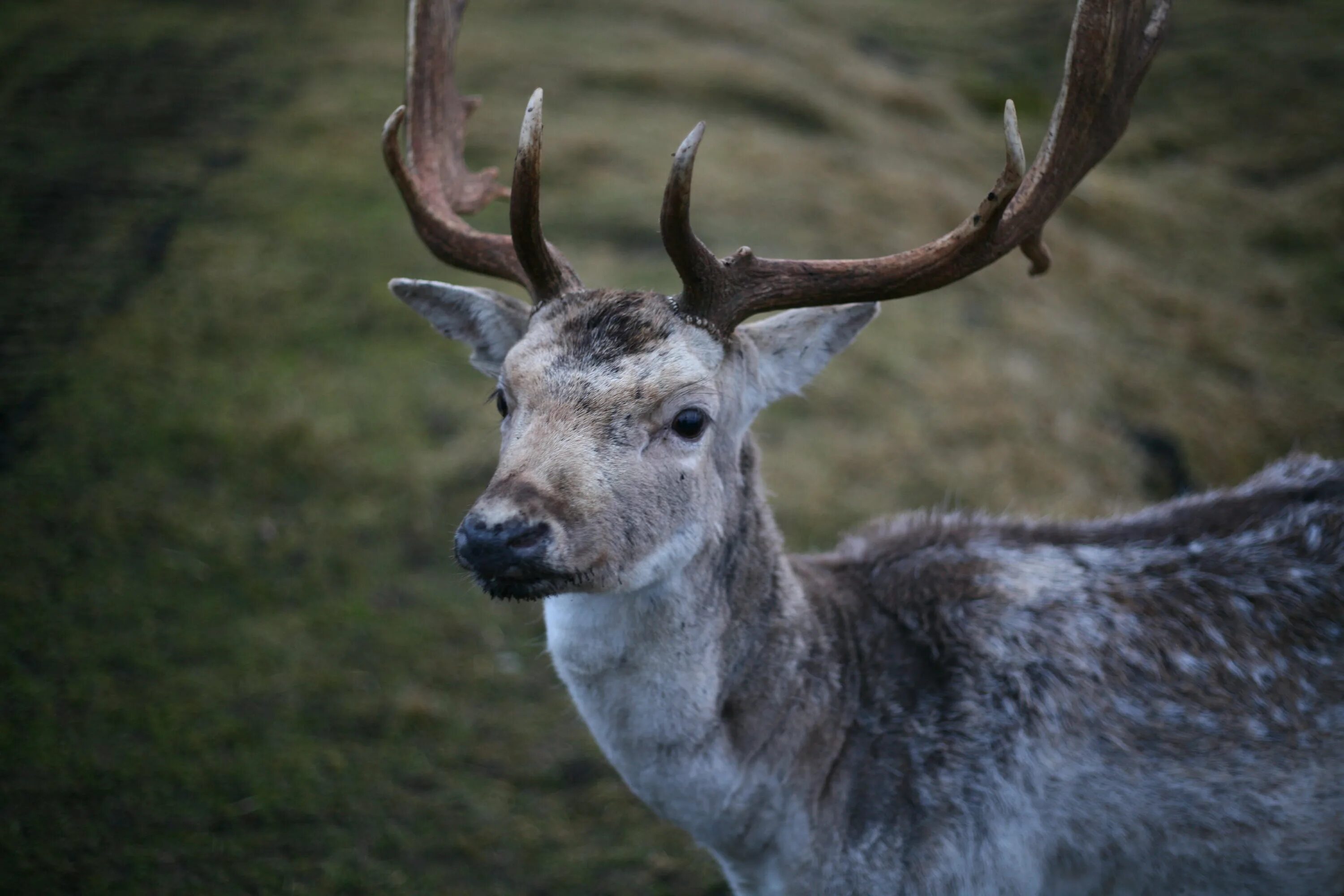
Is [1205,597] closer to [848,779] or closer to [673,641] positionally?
[848,779]

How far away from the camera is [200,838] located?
494cm

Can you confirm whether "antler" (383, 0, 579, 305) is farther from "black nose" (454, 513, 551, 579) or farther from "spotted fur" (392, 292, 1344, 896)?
"black nose" (454, 513, 551, 579)

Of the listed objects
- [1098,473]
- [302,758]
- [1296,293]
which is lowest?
[302,758]

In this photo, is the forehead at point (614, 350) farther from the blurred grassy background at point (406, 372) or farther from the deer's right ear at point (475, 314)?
the blurred grassy background at point (406, 372)

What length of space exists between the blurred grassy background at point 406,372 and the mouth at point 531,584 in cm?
266

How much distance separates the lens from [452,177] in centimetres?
464

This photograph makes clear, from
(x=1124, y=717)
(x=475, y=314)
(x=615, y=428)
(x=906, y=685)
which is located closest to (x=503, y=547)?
(x=615, y=428)

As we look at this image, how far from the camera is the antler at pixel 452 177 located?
352cm

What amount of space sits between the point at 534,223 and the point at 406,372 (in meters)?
5.09

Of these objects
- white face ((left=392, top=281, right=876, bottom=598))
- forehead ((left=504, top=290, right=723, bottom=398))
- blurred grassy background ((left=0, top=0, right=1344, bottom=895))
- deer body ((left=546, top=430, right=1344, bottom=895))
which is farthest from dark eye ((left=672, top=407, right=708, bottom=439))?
blurred grassy background ((left=0, top=0, right=1344, bottom=895))

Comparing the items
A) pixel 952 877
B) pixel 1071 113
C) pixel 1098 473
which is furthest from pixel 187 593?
pixel 1098 473

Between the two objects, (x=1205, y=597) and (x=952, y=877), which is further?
(x=1205, y=597)

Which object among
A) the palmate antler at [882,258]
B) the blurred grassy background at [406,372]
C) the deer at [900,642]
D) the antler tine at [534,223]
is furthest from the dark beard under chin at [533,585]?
the blurred grassy background at [406,372]

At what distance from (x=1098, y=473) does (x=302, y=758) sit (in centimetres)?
667
